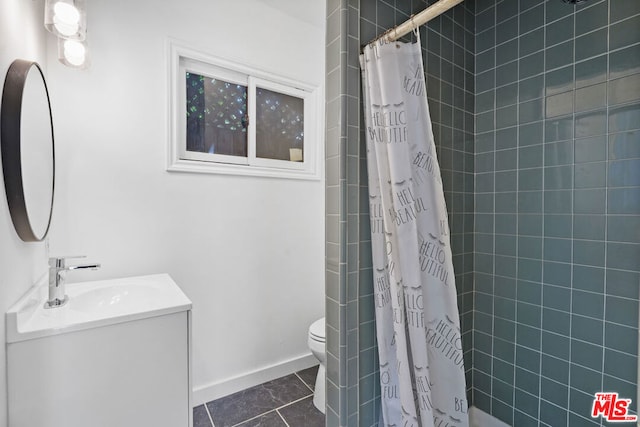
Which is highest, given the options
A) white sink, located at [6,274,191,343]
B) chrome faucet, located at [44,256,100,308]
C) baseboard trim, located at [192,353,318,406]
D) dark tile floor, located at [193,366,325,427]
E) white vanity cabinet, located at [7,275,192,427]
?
chrome faucet, located at [44,256,100,308]

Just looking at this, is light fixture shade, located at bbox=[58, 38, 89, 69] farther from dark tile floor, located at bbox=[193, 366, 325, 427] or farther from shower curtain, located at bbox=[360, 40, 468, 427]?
dark tile floor, located at bbox=[193, 366, 325, 427]

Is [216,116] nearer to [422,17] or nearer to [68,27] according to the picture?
[68,27]

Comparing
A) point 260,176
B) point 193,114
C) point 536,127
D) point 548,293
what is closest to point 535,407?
point 548,293

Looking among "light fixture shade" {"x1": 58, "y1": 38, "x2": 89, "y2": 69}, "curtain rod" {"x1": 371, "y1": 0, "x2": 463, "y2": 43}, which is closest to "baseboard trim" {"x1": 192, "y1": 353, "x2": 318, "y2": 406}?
"light fixture shade" {"x1": 58, "y1": 38, "x2": 89, "y2": 69}

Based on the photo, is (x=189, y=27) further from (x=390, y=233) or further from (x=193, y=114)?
(x=390, y=233)

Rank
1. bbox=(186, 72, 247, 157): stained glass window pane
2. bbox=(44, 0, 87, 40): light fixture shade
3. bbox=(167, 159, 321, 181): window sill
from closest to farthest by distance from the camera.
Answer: bbox=(44, 0, 87, 40): light fixture shade → bbox=(167, 159, 321, 181): window sill → bbox=(186, 72, 247, 157): stained glass window pane

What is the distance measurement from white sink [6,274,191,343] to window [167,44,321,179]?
69 cm

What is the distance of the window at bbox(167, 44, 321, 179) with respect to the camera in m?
1.77

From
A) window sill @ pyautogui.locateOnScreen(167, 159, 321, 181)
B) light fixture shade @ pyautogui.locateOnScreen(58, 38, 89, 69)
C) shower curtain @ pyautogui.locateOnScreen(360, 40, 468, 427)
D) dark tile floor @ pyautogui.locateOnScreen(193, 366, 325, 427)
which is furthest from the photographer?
window sill @ pyautogui.locateOnScreen(167, 159, 321, 181)

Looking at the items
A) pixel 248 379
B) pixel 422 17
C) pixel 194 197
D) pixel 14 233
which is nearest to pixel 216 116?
pixel 194 197

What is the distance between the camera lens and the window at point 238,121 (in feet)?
5.82

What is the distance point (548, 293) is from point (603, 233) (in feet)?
1.15

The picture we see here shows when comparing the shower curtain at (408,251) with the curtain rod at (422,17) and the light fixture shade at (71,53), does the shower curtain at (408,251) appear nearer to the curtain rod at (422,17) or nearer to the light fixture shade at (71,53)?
the curtain rod at (422,17)

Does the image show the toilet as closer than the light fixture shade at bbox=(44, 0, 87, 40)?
No
